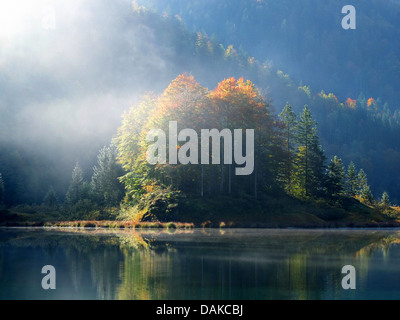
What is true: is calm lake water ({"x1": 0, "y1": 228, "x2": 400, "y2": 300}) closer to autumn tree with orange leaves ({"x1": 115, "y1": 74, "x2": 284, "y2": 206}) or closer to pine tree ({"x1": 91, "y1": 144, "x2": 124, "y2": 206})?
autumn tree with orange leaves ({"x1": 115, "y1": 74, "x2": 284, "y2": 206})

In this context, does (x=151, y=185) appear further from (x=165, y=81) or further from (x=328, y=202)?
(x=165, y=81)

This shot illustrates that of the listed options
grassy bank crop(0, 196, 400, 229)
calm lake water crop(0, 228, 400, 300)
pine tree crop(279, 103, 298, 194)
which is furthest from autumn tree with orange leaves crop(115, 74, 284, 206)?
calm lake water crop(0, 228, 400, 300)

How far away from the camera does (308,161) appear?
57406 mm

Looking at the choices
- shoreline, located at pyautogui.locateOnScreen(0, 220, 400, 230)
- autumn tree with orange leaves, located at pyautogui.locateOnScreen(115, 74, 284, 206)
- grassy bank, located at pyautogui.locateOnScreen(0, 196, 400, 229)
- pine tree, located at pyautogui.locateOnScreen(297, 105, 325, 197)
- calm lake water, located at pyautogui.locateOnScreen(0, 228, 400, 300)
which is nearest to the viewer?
calm lake water, located at pyautogui.locateOnScreen(0, 228, 400, 300)

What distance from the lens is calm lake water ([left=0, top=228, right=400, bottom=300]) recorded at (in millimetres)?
12500

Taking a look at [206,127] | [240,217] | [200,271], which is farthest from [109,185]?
[200,271]

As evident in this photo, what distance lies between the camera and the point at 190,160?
46.6m

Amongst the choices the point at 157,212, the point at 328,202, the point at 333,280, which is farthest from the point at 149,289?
the point at 328,202

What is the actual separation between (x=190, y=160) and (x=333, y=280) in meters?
32.9

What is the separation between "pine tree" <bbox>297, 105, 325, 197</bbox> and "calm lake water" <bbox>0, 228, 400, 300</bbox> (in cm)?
3143

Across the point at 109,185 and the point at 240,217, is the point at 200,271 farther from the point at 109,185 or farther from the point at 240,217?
the point at 109,185

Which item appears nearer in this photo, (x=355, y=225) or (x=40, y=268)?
(x=40, y=268)

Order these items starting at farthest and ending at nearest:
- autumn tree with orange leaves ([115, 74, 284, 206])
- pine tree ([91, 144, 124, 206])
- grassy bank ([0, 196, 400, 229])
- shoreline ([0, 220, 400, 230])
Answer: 1. pine tree ([91, 144, 124, 206])
2. autumn tree with orange leaves ([115, 74, 284, 206])
3. grassy bank ([0, 196, 400, 229])
4. shoreline ([0, 220, 400, 230])

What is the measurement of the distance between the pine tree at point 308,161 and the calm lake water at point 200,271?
31.4m
